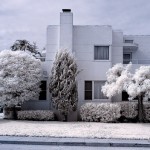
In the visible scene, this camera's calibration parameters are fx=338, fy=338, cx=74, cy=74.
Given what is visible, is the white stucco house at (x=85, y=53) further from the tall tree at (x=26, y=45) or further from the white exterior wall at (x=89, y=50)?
the tall tree at (x=26, y=45)

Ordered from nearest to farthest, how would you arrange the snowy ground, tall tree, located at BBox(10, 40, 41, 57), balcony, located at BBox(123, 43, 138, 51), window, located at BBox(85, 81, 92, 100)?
the snowy ground → window, located at BBox(85, 81, 92, 100) → balcony, located at BBox(123, 43, 138, 51) → tall tree, located at BBox(10, 40, 41, 57)

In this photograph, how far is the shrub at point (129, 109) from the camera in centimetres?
2206

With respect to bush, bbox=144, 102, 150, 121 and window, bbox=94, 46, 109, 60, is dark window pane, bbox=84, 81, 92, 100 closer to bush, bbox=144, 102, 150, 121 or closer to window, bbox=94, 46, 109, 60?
window, bbox=94, 46, 109, 60

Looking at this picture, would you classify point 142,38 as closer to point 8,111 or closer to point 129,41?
point 129,41

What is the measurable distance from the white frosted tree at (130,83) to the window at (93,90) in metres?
1.23

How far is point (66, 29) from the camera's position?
23766 mm

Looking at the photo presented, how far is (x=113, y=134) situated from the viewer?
1648cm

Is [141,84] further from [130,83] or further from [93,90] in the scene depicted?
[93,90]

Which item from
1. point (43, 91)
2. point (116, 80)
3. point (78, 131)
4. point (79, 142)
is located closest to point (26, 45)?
point (43, 91)

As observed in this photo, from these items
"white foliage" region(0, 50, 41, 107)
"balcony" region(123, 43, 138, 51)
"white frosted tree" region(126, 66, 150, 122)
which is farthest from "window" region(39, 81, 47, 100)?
"balcony" region(123, 43, 138, 51)

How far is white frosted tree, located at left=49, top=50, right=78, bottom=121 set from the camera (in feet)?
72.2

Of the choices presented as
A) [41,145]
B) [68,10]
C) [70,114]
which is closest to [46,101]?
[70,114]

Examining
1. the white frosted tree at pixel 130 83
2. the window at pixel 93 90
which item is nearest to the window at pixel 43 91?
the window at pixel 93 90

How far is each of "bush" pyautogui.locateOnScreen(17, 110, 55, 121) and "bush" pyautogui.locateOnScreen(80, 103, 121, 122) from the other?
2.12 metres
